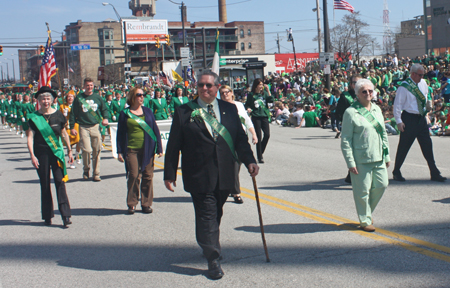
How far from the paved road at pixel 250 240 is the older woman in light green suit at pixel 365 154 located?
369mm

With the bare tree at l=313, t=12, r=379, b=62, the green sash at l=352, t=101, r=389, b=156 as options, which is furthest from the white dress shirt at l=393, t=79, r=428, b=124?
the bare tree at l=313, t=12, r=379, b=62

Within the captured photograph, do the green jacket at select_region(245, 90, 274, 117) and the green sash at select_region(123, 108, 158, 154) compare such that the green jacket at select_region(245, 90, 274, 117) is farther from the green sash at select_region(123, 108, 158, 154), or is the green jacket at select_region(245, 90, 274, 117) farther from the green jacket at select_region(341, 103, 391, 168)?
the green jacket at select_region(341, 103, 391, 168)

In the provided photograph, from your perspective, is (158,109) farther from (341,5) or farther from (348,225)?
(341,5)

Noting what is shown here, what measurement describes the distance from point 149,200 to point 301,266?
10.5 feet

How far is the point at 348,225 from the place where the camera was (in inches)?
236

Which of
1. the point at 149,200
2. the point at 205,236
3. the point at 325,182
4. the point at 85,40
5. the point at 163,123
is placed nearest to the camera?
the point at 205,236

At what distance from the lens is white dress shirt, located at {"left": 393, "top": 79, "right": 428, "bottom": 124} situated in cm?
836

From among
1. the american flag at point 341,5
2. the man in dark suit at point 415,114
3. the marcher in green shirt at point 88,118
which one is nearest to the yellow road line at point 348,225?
the man in dark suit at point 415,114

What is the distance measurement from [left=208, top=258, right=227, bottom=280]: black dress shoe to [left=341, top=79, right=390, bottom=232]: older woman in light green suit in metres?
2.01

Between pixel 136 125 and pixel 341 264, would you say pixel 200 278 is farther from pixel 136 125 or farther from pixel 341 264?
pixel 136 125

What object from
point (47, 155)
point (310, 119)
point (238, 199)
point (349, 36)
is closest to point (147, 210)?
point (238, 199)

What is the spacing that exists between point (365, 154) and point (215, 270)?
2299 millimetres

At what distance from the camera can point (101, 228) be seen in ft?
21.6

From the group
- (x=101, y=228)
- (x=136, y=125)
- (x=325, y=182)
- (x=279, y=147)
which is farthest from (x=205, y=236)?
(x=279, y=147)
